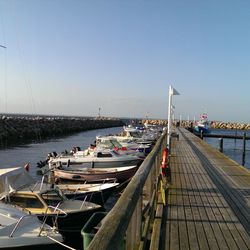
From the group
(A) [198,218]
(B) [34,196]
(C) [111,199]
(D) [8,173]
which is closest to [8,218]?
(B) [34,196]

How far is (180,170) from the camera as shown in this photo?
13.7m

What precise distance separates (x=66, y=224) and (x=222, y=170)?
6.53 meters

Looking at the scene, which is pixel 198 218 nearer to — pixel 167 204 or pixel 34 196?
pixel 167 204

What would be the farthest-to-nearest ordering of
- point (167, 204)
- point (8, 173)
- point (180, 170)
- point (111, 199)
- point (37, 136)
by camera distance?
point (37, 136) → point (111, 199) → point (180, 170) → point (8, 173) → point (167, 204)

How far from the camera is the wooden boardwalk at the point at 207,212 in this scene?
18.7ft

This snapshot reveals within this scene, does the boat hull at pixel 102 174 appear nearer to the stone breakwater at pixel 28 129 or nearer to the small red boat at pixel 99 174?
the small red boat at pixel 99 174

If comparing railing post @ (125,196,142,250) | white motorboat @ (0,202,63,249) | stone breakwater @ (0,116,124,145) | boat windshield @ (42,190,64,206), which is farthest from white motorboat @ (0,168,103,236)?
stone breakwater @ (0,116,124,145)

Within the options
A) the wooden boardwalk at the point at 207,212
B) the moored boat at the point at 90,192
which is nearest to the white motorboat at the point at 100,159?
the moored boat at the point at 90,192

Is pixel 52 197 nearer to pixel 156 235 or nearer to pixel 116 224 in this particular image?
pixel 156 235

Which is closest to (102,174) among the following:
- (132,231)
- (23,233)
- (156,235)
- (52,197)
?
(52,197)

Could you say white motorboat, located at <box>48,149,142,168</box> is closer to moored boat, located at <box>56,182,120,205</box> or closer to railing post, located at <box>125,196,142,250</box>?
moored boat, located at <box>56,182,120,205</box>

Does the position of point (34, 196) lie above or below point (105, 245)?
below

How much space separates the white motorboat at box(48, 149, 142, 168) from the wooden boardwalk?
9.30 metres

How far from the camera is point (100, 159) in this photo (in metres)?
21.7
